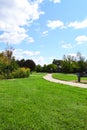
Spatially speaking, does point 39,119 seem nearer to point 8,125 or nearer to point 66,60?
point 8,125

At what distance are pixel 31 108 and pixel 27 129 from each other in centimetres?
230

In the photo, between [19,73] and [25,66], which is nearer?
[19,73]

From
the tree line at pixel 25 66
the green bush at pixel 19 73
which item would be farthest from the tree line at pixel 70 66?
the green bush at pixel 19 73

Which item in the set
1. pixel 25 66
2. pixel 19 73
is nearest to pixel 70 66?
pixel 25 66

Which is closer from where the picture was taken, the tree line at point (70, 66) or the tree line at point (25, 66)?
the tree line at point (25, 66)

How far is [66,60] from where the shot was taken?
90.2 m

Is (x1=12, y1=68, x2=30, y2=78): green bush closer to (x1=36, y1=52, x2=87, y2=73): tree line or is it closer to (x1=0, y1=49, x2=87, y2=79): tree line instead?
(x1=0, y1=49, x2=87, y2=79): tree line

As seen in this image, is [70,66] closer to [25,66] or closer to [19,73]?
[25,66]

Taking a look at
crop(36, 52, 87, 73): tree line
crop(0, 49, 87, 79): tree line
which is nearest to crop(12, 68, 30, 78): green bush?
crop(0, 49, 87, 79): tree line

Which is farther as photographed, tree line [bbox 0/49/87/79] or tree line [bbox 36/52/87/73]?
tree line [bbox 36/52/87/73]

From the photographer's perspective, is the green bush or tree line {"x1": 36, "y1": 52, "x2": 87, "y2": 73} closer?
the green bush

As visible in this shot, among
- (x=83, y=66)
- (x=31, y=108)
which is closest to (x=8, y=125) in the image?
(x=31, y=108)

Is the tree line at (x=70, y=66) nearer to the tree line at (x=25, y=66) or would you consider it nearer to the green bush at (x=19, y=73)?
the tree line at (x=25, y=66)

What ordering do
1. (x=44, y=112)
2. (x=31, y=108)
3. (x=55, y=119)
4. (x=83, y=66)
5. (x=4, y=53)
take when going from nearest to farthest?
(x=55, y=119) < (x=44, y=112) < (x=31, y=108) < (x=4, y=53) < (x=83, y=66)
